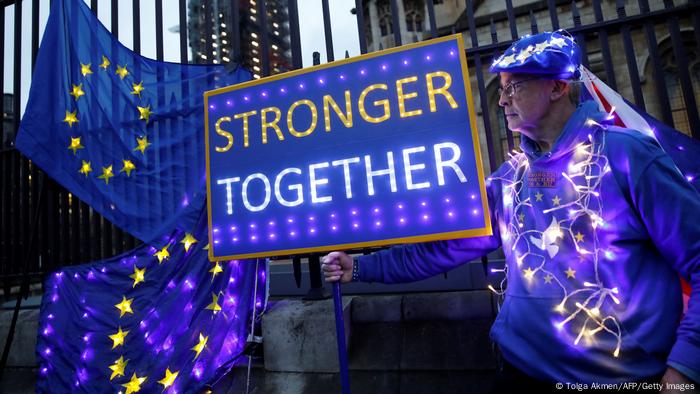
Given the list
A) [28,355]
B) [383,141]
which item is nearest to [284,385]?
[383,141]

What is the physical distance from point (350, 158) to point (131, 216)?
246 cm

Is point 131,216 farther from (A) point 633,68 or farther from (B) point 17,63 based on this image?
(A) point 633,68

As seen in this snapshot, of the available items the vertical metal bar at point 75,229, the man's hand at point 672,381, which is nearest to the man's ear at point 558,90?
the man's hand at point 672,381

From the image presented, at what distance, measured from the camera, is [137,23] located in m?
3.91

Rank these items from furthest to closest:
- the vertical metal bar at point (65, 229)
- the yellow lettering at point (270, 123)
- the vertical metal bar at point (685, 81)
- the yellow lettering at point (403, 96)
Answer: the vertical metal bar at point (65, 229) < the vertical metal bar at point (685, 81) < the yellow lettering at point (270, 123) < the yellow lettering at point (403, 96)

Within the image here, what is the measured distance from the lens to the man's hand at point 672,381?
113 centimetres

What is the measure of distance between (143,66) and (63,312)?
8.25ft

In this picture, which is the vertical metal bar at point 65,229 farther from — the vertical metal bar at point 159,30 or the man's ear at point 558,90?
the man's ear at point 558,90

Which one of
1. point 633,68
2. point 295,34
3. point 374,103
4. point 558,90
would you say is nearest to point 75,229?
point 295,34

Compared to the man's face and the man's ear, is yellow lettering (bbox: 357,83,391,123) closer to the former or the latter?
the man's face

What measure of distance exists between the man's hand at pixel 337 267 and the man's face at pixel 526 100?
3.68 ft

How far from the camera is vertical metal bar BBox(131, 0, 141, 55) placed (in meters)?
3.83

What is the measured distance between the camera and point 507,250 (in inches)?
68.8

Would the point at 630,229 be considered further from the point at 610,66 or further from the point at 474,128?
the point at 610,66
